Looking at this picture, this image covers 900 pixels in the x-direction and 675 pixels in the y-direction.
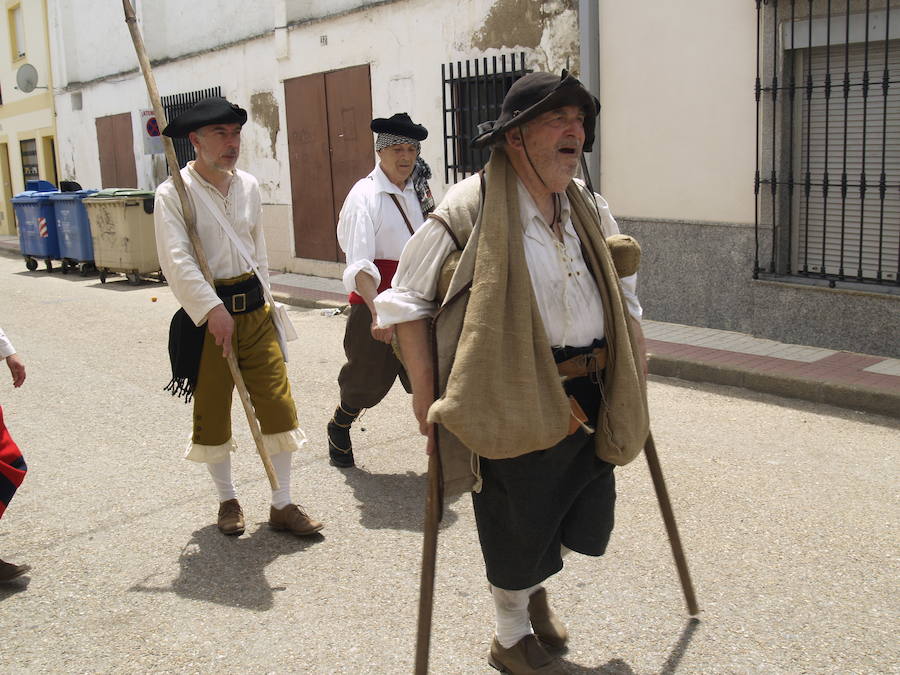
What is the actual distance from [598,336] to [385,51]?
10.2 m

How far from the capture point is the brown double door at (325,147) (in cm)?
1290

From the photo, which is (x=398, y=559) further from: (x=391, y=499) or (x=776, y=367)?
(x=776, y=367)

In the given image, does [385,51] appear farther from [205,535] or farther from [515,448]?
[515,448]

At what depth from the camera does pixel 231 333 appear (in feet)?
13.5

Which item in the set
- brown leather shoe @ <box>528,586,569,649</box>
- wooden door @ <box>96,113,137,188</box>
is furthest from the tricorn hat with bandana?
wooden door @ <box>96,113,137,188</box>

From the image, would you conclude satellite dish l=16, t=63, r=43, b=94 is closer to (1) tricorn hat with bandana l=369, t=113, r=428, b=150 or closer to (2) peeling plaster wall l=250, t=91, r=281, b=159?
(2) peeling plaster wall l=250, t=91, r=281, b=159

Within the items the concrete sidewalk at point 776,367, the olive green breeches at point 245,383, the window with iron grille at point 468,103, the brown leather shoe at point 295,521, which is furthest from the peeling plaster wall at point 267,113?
the brown leather shoe at point 295,521

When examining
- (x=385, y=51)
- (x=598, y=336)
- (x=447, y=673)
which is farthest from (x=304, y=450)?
(x=385, y=51)

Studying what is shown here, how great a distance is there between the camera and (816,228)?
26.6 feet

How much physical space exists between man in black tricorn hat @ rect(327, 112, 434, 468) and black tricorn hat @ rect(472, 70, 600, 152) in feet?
6.71

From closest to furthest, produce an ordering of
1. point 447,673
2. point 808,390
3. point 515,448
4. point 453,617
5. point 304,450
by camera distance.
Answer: point 515,448
point 447,673
point 453,617
point 304,450
point 808,390

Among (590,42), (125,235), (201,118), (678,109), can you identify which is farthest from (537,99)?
(125,235)

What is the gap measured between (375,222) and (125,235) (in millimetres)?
10395

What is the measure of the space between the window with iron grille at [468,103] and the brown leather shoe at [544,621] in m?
7.85
